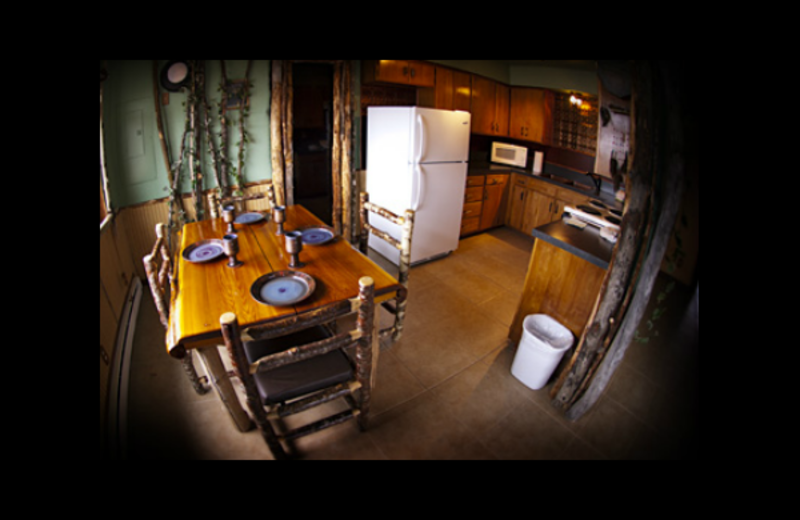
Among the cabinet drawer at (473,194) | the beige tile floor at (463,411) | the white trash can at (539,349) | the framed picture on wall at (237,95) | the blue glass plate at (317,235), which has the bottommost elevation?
the beige tile floor at (463,411)

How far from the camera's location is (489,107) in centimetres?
464

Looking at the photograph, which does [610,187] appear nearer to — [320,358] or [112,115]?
[320,358]

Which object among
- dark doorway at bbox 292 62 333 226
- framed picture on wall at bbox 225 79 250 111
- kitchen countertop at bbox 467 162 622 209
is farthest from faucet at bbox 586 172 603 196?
framed picture on wall at bbox 225 79 250 111

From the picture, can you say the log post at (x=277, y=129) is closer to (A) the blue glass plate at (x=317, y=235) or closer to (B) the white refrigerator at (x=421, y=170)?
(B) the white refrigerator at (x=421, y=170)

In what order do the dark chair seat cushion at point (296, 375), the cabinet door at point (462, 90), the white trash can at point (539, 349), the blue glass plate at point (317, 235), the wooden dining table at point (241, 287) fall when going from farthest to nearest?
1. the cabinet door at point (462, 90)
2. the blue glass plate at point (317, 235)
3. the white trash can at point (539, 349)
4. the dark chair seat cushion at point (296, 375)
5. the wooden dining table at point (241, 287)

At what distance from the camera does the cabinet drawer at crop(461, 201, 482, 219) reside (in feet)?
14.5

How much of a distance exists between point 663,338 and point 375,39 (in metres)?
1.97

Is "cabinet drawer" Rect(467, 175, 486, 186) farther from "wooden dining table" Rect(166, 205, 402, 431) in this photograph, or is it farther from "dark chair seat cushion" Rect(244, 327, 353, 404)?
"dark chair seat cushion" Rect(244, 327, 353, 404)

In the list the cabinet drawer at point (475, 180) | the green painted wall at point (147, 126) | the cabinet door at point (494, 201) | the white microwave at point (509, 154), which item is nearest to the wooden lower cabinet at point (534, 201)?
the cabinet door at point (494, 201)

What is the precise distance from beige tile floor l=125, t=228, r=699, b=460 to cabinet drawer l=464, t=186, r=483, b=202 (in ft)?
7.31

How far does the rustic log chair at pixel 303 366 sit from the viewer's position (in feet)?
4.08

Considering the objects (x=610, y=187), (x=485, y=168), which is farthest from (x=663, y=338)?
(x=485, y=168)

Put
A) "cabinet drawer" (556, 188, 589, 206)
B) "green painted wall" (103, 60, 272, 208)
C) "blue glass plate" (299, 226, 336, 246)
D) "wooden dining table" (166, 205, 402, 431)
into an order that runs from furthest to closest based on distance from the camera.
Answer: "cabinet drawer" (556, 188, 589, 206)
"green painted wall" (103, 60, 272, 208)
"blue glass plate" (299, 226, 336, 246)
"wooden dining table" (166, 205, 402, 431)

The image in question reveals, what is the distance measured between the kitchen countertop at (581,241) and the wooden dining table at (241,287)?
3.57 feet
